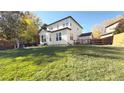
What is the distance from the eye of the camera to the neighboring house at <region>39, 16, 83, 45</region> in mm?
4137

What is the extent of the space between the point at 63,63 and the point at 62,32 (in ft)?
2.09

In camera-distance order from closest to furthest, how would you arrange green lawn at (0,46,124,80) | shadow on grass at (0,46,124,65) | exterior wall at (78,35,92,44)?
1. green lawn at (0,46,124,80)
2. shadow on grass at (0,46,124,65)
3. exterior wall at (78,35,92,44)

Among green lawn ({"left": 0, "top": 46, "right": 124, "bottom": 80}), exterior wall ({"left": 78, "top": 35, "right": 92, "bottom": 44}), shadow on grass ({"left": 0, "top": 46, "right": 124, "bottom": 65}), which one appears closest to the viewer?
green lawn ({"left": 0, "top": 46, "right": 124, "bottom": 80})

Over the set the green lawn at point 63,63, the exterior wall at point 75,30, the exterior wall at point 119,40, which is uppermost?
the exterior wall at point 75,30

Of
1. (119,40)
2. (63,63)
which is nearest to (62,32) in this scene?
(63,63)

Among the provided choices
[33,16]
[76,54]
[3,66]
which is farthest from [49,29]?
[3,66]

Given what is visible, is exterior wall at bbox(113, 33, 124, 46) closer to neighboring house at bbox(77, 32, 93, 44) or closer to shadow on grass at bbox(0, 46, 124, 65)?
shadow on grass at bbox(0, 46, 124, 65)

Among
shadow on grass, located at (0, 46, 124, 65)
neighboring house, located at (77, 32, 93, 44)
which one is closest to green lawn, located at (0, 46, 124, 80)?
shadow on grass, located at (0, 46, 124, 65)

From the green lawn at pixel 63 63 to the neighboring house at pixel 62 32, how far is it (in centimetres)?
17

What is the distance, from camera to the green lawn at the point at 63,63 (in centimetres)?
372

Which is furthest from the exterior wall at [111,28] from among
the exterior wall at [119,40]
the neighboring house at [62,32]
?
the neighboring house at [62,32]

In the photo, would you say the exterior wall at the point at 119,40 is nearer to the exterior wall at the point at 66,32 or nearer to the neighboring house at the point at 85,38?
the neighboring house at the point at 85,38

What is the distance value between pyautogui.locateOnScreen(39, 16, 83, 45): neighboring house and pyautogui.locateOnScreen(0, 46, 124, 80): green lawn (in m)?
0.17
